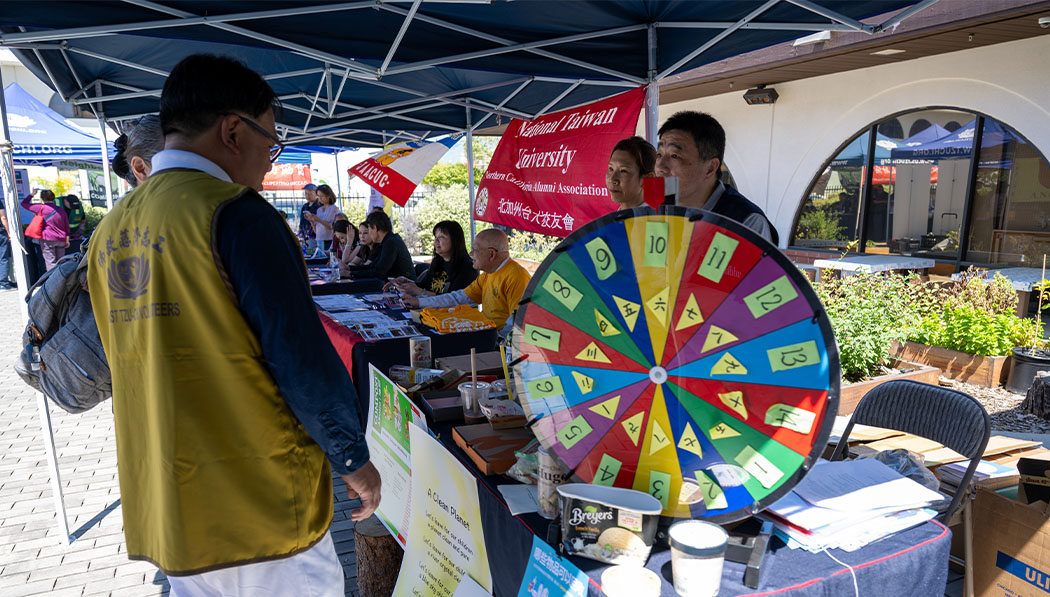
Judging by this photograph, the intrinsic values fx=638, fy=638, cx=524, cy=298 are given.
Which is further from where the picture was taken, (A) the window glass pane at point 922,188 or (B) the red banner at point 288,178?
(B) the red banner at point 288,178

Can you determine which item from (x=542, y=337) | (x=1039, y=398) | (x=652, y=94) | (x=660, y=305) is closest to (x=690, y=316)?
(x=660, y=305)

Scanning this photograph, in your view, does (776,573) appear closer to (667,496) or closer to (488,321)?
(667,496)

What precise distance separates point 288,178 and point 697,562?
17.0 metres

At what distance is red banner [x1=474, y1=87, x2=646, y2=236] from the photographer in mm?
3688

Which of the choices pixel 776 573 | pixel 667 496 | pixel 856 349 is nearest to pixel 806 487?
pixel 776 573

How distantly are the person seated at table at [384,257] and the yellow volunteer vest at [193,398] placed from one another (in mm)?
5018

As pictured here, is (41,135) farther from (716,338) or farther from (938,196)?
(938,196)

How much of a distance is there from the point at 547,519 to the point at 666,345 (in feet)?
1.75

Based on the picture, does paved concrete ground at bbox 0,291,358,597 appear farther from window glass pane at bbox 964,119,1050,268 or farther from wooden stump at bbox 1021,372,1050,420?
window glass pane at bbox 964,119,1050,268

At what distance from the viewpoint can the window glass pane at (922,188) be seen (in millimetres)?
7719

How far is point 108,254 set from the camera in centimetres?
144

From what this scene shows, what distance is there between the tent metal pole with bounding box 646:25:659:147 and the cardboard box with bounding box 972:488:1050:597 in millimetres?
2073

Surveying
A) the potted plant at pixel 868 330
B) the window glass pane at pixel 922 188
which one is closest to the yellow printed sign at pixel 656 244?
the potted plant at pixel 868 330

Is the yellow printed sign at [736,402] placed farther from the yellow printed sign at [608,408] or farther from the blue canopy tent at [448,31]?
the blue canopy tent at [448,31]
